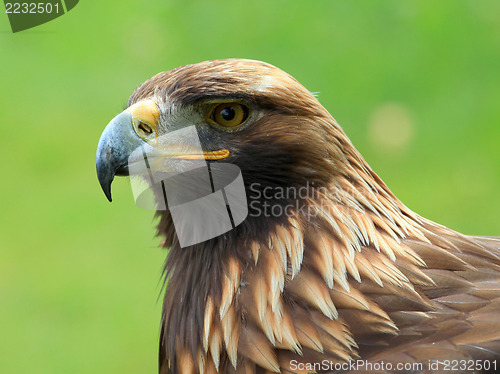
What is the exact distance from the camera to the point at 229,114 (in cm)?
233

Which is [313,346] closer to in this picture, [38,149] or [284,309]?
[284,309]

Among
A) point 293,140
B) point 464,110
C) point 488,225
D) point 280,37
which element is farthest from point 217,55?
point 293,140

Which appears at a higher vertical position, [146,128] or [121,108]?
[146,128]

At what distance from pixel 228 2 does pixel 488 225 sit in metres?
3.28

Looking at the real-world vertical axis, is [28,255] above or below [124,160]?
below

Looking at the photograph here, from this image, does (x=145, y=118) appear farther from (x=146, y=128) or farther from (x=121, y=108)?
(x=121, y=108)

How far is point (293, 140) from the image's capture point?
2.32 m

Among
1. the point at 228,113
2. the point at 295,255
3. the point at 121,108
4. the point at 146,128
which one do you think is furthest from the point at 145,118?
the point at 121,108

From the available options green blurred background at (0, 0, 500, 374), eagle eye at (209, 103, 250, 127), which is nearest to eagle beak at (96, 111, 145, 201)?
eagle eye at (209, 103, 250, 127)

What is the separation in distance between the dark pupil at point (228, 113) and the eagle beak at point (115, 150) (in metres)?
0.29

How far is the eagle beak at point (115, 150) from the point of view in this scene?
227 cm

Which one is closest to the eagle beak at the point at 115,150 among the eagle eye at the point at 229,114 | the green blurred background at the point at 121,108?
the eagle eye at the point at 229,114

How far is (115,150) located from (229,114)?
0.38m

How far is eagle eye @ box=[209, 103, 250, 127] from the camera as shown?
2328 mm
